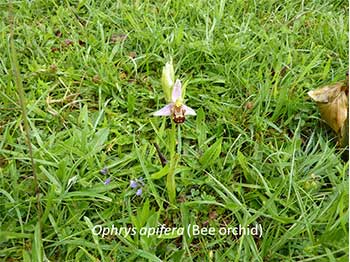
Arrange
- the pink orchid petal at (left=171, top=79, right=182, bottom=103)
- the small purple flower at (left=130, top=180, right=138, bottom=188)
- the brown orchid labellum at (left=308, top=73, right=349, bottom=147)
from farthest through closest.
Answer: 1. the brown orchid labellum at (left=308, top=73, right=349, bottom=147)
2. the small purple flower at (left=130, top=180, right=138, bottom=188)
3. the pink orchid petal at (left=171, top=79, right=182, bottom=103)

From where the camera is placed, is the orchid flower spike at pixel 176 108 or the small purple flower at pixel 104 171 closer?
the orchid flower spike at pixel 176 108

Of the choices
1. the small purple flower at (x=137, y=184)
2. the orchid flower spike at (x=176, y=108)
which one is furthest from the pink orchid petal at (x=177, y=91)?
the small purple flower at (x=137, y=184)

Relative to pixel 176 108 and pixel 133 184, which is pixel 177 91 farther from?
pixel 133 184

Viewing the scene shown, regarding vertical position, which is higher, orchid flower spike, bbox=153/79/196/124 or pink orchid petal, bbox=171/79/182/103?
pink orchid petal, bbox=171/79/182/103

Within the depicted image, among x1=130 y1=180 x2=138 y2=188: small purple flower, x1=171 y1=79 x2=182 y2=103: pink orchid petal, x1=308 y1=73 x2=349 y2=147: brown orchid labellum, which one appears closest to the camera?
x1=171 y1=79 x2=182 y2=103: pink orchid petal

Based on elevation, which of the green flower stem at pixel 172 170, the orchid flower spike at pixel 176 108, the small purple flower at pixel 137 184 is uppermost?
the orchid flower spike at pixel 176 108

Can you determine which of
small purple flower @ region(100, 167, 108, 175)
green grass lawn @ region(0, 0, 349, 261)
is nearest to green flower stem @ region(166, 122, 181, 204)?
green grass lawn @ region(0, 0, 349, 261)

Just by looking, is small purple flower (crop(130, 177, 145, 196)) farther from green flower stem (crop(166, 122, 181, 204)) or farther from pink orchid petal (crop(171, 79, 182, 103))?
pink orchid petal (crop(171, 79, 182, 103))

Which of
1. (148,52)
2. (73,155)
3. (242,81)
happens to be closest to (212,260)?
(73,155)

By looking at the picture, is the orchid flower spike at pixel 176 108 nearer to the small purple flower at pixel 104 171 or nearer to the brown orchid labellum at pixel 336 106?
the small purple flower at pixel 104 171
